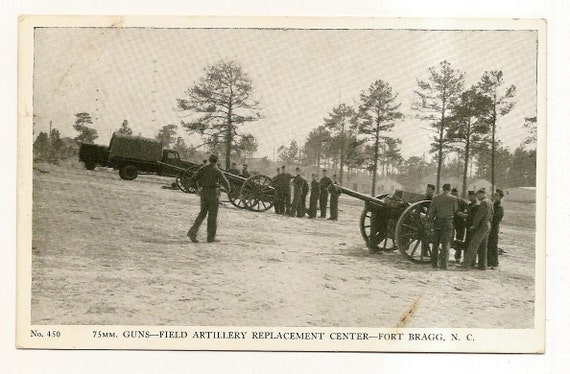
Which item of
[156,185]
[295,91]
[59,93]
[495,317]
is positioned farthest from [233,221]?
[495,317]

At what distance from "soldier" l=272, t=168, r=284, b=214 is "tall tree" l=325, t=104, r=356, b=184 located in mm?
670

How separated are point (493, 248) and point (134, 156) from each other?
3.45 metres

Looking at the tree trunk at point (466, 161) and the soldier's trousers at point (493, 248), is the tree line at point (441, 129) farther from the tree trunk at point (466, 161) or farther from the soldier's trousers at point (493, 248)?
the soldier's trousers at point (493, 248)

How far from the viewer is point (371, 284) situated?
565 cm

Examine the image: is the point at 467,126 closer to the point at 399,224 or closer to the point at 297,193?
the point at 399,224

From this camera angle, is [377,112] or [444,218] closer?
[377,112]

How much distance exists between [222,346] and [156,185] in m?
1.88

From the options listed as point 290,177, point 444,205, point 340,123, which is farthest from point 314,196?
point 444,205

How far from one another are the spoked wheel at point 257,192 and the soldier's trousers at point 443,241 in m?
1.71

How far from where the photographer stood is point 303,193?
21.1 ft

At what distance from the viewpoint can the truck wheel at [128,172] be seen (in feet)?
21.2
